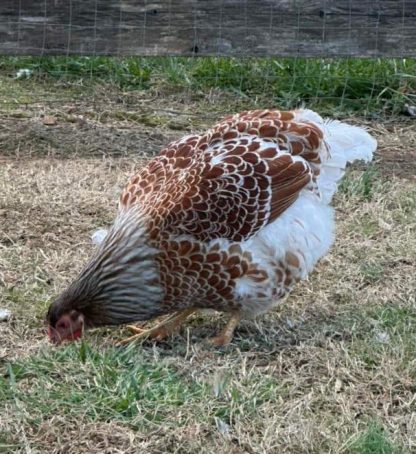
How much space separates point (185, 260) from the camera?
3951 millimetres

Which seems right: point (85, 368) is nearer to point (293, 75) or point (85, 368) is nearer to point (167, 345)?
point (167, 345)

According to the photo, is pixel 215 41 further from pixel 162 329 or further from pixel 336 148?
pixel 162 329

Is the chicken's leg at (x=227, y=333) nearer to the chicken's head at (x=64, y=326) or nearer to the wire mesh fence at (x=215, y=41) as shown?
the chicken's head at (x=64, y=326)

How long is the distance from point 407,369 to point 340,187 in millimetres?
1952

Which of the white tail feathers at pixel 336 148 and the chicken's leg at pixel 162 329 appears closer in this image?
the chicken's leg at pixel 162 329

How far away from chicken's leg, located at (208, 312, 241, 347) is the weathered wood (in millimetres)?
2724

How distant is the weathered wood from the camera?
254 inches

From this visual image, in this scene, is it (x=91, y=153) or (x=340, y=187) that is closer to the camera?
(x=340, y=187)

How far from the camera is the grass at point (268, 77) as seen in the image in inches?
268

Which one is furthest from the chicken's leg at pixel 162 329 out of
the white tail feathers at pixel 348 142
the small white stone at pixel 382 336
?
the white tail feathers at pixel 348 142

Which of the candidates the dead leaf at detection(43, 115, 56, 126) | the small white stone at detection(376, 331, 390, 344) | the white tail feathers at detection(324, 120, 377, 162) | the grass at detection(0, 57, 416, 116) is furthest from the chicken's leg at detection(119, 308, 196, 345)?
the grass at detection(0, 57, 416, 116)

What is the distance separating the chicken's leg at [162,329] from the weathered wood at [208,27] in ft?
8.68

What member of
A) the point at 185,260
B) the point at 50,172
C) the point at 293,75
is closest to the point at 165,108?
the point at 293,75

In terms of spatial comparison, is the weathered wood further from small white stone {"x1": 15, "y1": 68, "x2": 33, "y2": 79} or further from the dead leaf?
small white stone {"x1": 15, "y1": 68, "x2": 33, "y2": 79}
